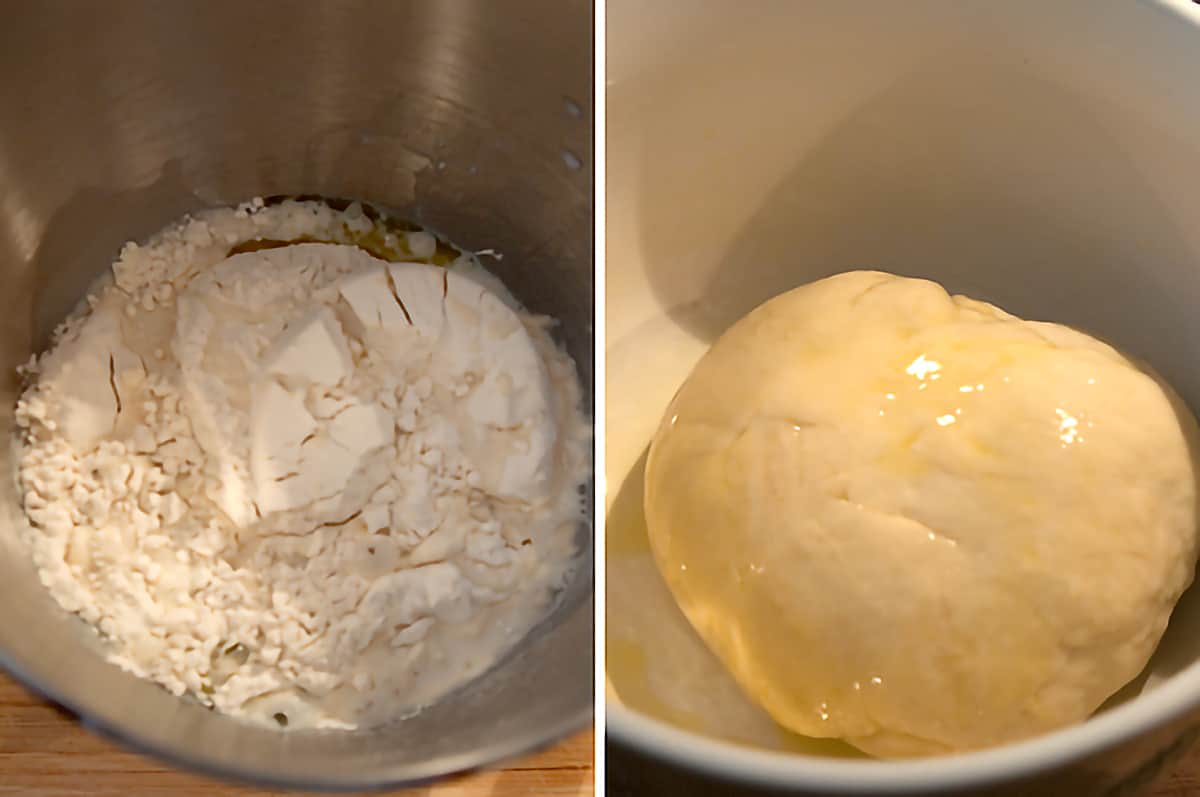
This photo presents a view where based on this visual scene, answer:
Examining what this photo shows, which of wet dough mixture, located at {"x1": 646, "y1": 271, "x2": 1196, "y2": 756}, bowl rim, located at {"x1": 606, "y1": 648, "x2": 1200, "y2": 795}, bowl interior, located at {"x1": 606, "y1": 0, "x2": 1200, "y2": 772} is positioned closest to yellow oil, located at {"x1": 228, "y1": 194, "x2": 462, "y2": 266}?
bowl interior, located at {"x1": 606, "y1": 0, "x2": 1200, "y2": 772}

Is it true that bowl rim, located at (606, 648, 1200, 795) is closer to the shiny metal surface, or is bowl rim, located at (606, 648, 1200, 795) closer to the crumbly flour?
the shiny metal surface

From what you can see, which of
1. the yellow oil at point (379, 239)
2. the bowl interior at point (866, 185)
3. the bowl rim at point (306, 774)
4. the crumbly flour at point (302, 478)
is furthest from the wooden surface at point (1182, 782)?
the yellow oil at point (379, 239)

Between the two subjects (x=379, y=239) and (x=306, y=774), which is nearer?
(x=306, y=774)

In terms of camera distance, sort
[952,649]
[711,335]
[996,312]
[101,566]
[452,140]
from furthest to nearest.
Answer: [452,140], [101,566], [711,335], [996,312], [952,649]

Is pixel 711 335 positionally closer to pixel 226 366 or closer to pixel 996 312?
pixel 996 312

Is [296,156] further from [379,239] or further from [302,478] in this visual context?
[302,478]

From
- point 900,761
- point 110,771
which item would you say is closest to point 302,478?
point 110,771

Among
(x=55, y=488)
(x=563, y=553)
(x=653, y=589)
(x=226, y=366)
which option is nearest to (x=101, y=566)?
(x=55, y=488)
